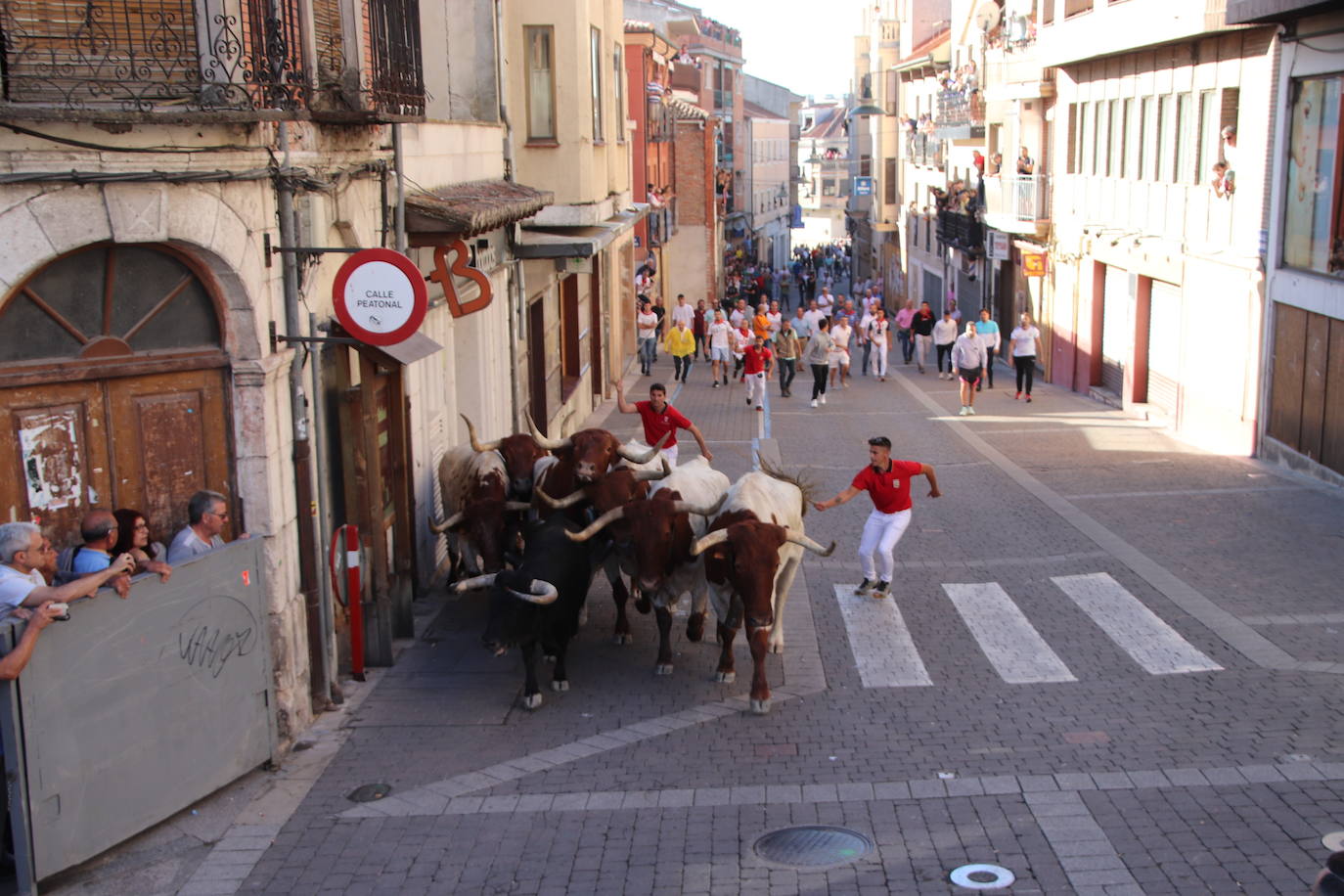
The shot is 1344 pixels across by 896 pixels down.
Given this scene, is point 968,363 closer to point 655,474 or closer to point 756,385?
point 756,385

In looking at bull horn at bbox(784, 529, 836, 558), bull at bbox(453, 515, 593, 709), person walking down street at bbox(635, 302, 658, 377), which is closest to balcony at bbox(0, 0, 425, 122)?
bull at bbox(453, 515, 593, 709)

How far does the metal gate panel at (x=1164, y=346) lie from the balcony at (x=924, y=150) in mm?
25124

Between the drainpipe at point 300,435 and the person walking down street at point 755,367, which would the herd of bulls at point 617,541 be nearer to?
the drainpipe at point 300,435

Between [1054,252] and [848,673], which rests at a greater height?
[1054,252]

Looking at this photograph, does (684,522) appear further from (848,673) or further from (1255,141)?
(1255,141)

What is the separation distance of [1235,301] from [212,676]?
1800 centimetres

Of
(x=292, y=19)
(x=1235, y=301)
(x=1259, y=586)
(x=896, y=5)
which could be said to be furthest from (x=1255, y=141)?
(x=896, y=5)

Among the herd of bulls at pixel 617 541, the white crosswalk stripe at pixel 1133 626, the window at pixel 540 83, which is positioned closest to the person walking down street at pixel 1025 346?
the window at pixel 540 83

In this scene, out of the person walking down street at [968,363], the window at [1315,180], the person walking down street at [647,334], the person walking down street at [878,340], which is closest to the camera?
the window at [1315,180]

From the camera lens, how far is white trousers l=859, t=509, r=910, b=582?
13031 mm

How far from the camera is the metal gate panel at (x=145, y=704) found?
726 cm

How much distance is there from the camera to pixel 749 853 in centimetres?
789

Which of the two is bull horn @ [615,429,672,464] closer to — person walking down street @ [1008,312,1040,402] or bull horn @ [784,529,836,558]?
bull horn @ [784,529,836,558]

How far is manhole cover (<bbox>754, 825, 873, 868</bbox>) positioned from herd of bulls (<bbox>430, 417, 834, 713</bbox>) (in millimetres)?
2052
